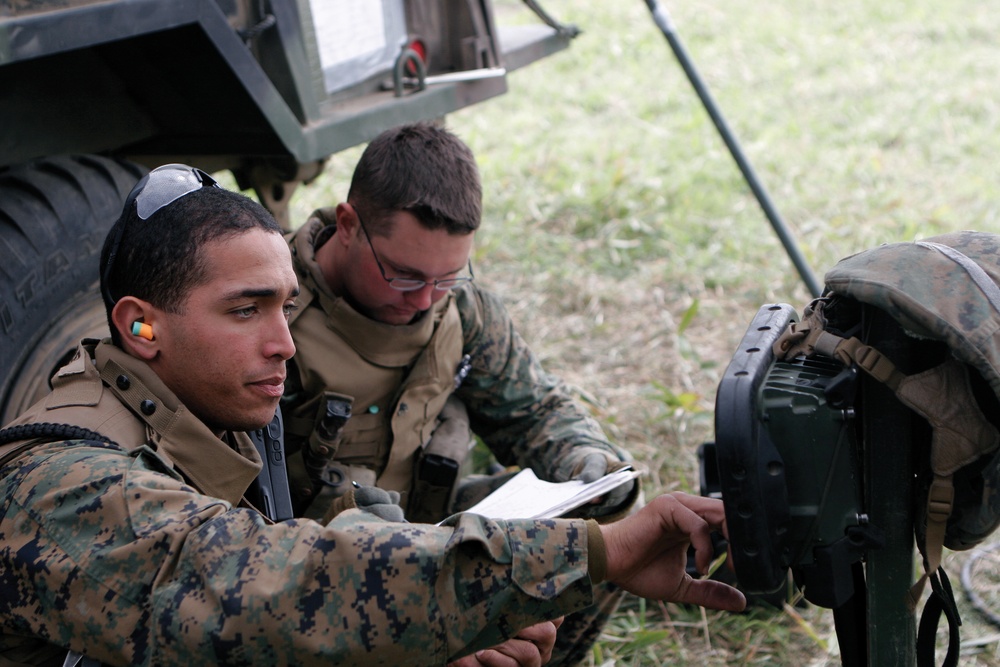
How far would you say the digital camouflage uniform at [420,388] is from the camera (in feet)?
8.66

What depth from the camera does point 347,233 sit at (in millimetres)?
2715

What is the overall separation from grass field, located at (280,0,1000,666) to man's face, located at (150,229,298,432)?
1484 millimetres

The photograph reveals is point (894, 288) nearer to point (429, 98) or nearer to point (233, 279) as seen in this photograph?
point (233, 279)

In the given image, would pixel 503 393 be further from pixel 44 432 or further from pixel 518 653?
pixel 44 432

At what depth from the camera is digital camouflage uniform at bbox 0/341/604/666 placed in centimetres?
152

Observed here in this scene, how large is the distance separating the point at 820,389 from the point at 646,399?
8.55ft

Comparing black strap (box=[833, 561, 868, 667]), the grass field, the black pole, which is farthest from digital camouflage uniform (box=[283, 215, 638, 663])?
the black pole

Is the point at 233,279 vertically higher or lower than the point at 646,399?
higher

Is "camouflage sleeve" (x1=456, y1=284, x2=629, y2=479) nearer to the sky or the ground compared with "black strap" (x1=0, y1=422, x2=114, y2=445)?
nearer to the ground

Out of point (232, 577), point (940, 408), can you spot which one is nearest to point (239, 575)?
point (232, 577)

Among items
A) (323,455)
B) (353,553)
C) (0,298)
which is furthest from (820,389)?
(0,298)

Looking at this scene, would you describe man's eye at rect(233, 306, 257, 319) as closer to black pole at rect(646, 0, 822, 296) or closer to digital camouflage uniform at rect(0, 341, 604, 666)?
digital camouflage uniform at rect(0, 341, 604, 666)

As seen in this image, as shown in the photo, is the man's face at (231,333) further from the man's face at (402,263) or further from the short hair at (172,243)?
the man's face at (402,263)

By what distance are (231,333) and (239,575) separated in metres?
0.46
